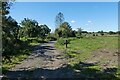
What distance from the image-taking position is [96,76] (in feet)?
46.8

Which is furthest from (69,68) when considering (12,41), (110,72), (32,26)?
(32,26)

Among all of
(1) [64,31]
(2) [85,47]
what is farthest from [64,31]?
(2) [85,47]

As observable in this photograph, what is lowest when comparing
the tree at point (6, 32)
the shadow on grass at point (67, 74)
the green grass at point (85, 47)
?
the shadow on grass at point (67, 74)

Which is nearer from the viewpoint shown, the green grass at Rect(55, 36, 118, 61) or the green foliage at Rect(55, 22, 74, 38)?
the green grass at Rect(55, 36, 118, 61)

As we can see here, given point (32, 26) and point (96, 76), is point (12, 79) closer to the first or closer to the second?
point (96, 76)

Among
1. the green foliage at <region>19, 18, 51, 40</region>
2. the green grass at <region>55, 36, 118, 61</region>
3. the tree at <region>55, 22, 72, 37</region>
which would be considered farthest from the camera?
the tree at <region>55, 22, 72, 37</region>

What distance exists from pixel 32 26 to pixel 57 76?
189 feet

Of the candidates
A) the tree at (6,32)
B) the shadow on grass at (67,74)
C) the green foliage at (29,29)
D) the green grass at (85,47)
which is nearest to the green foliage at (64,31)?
the green foliage at (29,29)

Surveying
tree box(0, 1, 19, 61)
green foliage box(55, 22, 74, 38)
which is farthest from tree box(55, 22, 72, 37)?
tree box(0, 1, 19, 61)

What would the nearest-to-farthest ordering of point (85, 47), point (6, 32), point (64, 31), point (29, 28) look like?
point (6, 32)
point (85, 47)
point (29, 28)
point (64, 31)

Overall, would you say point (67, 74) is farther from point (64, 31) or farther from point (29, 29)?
point (64, 31)

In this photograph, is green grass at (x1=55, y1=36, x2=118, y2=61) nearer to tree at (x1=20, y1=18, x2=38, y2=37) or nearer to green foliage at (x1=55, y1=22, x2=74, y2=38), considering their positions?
tree at (x1=20, y1=18, x2=38, y2=37)

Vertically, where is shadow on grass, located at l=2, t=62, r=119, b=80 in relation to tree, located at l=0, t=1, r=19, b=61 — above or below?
below

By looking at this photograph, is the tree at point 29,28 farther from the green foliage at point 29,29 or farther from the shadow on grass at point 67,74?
the shadow on grass at point 67,74
